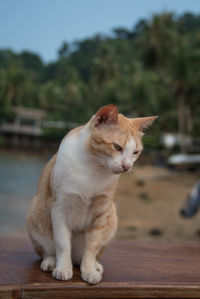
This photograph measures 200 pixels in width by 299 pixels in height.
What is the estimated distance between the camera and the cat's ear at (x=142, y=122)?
6.41 feet

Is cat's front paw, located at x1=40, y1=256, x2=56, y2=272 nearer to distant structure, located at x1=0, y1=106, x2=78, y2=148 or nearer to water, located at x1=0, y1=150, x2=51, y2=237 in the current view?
water, located at x1=0, y1=150, x2=51, y2=237

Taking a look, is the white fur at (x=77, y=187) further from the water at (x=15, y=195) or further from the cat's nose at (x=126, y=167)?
the water at (x=15, y=195)

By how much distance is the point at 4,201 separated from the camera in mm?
14141

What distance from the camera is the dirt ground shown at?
9547mm

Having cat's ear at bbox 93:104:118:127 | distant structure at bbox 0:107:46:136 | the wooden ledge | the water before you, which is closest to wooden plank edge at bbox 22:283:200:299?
the wooden ledge

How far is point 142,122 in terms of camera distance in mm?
1979

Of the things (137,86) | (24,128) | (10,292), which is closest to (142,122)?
(10,292)

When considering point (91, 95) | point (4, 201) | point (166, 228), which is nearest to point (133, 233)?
point (166, 228)

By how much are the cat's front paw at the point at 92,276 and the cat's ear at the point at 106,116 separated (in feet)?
2.63

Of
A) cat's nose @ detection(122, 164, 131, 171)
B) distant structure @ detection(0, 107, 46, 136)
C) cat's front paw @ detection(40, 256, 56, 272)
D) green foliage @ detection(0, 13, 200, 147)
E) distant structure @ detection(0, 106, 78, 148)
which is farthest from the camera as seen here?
distant structure @ detection(0, 106, 78, 148)

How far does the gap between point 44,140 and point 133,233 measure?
30723 millimetres

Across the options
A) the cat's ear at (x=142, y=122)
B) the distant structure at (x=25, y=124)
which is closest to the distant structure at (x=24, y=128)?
the distant structure at (x=25, y=124)

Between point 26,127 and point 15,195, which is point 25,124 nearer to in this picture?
point 26,127

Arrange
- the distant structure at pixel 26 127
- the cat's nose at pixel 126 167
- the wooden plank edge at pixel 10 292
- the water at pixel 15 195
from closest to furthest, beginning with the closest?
the wooden plank edge at pixel 10 292 → the cat's nose at pixel 126 167 → the water at pixel 15 195 → the distant structure at pixel 26 127
